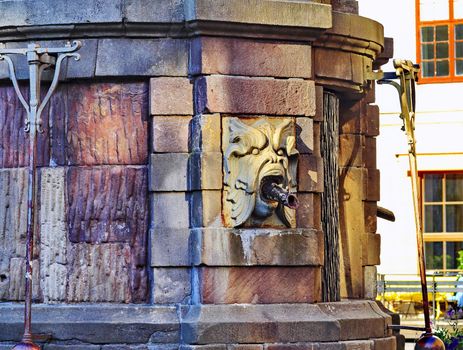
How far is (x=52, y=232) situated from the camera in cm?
1614

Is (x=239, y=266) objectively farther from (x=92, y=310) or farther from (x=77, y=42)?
(x=77, y=42)

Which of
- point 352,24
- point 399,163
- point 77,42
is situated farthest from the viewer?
point 399,163

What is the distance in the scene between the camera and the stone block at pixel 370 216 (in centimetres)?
1869

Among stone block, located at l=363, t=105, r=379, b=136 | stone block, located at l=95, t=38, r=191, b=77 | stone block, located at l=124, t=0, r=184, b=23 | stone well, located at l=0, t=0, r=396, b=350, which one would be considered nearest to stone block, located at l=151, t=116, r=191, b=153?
stone well, located at l=0, t=0, r=396, b=350

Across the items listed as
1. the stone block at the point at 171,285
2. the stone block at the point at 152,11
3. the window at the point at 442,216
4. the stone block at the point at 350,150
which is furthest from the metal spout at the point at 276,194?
the window at the point at 442,216

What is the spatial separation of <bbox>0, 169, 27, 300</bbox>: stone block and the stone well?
0.5 inches

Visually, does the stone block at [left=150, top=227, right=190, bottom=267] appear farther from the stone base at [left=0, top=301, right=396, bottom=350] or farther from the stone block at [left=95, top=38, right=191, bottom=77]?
the stone block at [left=95, top=38, right=191, bottom=77]

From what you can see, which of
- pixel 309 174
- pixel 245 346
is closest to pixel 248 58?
pixel 309 174

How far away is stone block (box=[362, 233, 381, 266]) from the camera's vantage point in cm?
1838

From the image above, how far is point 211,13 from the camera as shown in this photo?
1583 cm

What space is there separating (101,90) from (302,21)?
2.02 meters

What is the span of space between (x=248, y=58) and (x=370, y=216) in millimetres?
3404

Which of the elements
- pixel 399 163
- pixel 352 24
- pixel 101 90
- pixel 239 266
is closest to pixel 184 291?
pixel 239 266

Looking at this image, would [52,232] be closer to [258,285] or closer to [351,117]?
[258,285]
